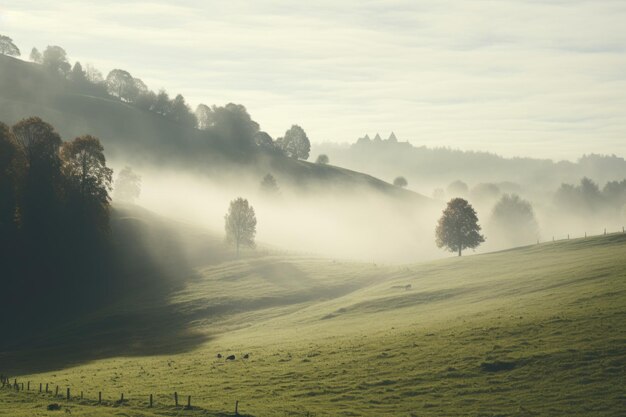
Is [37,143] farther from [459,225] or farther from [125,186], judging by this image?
[459,225]

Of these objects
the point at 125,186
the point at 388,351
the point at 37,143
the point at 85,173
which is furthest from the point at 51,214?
the point at 388,351

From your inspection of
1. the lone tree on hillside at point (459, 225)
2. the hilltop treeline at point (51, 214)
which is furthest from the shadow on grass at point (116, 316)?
the lone tree on hillside at point (459, 225)

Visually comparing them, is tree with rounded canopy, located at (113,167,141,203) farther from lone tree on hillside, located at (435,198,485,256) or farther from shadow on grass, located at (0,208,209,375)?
lone tree on hillside, located at (435,198,485,256)

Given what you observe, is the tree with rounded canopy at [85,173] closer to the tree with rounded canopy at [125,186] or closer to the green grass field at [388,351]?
the green grass field at [388,351]

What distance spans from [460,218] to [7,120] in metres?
154

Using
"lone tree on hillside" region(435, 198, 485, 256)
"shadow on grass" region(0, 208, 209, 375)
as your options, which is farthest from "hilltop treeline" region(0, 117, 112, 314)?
"lone tree on hillside" region(435, 198, 485, 256)

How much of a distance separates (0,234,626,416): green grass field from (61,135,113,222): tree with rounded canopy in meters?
22.0

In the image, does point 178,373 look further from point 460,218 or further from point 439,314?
point 460,218

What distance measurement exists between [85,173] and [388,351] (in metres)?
75.4

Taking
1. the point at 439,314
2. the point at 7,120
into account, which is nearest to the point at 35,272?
the point at 439,314

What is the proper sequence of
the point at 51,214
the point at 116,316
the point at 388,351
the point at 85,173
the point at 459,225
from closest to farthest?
the point at 388,351
the point at 116,316
the point at 51,214
the point at 85,173
the point at 459,225

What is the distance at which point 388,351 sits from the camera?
53906 millimetres

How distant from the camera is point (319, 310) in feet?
283

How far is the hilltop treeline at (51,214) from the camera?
99688 millimetres
